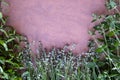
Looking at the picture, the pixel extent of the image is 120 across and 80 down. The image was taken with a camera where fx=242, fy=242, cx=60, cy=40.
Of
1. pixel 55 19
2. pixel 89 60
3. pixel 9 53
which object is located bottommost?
pixel 89 60

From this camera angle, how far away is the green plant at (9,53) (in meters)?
2.34

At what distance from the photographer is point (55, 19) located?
2490 millimetres

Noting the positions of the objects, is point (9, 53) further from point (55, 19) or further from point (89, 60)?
point (89, 60)

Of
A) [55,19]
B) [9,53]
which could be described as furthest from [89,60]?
[9,53]

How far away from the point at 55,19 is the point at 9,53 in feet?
1.90

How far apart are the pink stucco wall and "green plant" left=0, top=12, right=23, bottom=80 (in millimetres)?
106

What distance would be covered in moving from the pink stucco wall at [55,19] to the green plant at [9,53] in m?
0.11

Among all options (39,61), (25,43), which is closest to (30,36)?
(25,43)

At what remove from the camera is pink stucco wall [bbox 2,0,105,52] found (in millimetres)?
2439

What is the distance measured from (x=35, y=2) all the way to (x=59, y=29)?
→ 370 millimetres

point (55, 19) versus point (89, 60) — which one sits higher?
point (55, 19)

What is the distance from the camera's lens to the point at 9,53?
7.99 feet

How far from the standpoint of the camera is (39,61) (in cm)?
247

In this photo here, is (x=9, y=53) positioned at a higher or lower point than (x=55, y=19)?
lower
